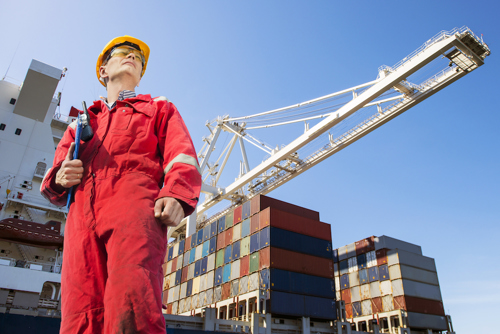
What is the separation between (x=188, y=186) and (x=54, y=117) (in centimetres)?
2930

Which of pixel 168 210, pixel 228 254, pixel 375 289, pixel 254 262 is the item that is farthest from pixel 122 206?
pixel 375 289

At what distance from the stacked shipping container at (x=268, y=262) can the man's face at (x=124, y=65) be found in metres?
20.0

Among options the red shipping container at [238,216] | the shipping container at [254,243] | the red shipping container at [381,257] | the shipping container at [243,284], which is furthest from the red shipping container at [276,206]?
the red shipping container at [381,257]

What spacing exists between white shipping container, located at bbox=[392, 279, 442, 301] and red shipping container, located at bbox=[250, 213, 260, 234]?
13.1 metres

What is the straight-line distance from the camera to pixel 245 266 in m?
25.6

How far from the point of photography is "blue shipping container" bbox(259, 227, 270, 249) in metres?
24.7

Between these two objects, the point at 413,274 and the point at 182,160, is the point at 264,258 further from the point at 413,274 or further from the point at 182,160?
the point at 182,160

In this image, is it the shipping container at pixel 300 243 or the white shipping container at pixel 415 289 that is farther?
the white shipping container at pixel 415 289

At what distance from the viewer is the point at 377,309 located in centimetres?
3109

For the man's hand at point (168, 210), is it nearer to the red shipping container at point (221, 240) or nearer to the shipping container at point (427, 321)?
the red shipping container at point (221, 240)

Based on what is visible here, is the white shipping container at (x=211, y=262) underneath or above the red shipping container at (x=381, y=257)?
underneath

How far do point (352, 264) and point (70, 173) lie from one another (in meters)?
34.6

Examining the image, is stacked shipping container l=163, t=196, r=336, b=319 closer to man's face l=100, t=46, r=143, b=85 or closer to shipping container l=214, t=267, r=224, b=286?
shipping container l=214, t=267, r=224, b=286

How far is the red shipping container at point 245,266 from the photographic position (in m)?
25.2
